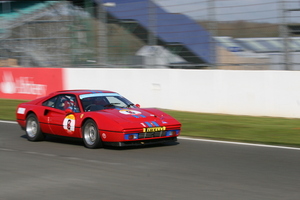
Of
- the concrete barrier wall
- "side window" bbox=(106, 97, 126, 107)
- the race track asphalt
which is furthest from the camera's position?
the concrete barrier wall

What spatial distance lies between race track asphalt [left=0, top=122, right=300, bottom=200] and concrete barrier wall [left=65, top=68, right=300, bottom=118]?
3775 mm

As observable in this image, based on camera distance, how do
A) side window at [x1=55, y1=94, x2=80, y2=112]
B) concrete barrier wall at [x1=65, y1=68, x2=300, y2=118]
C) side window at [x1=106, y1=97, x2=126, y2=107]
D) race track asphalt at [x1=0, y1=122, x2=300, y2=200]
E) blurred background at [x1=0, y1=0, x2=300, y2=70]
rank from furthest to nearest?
blurred background at [x1=0, y1=0, x2=300, y2=70] → concrete barrier wall at [x1=65, y1=68, x2=300, y2=118] → side window at [x1=106, y1=97, x2=126, y2=107] → side window at [x1=55, y1=94, x2=80, y2=112] → race track asphalt at [x1=0, y1=122, x2=300, y2=200]

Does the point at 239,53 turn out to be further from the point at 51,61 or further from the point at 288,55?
the point at 51,61

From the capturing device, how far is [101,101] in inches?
364

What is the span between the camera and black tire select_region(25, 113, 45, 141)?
31.9ft

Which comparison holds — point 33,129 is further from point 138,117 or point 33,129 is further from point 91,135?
point 138,117

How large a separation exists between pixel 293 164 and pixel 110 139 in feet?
9.94

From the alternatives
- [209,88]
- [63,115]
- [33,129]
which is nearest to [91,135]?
[63,115]

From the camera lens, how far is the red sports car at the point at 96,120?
8.17 meters

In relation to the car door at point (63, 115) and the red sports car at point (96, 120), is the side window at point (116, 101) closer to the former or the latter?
the red sports car at point (96, 120)

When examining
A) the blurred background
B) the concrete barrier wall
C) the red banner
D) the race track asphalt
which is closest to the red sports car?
the race track asphalt

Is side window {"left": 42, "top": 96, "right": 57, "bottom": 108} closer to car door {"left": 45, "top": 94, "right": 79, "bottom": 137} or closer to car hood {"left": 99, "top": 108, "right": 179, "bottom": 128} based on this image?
car door {"left": 45, "top": 94, "right": 79, "bottom": 137}

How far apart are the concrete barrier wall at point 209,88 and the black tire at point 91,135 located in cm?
550

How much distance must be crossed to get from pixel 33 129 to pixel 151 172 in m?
4.18
